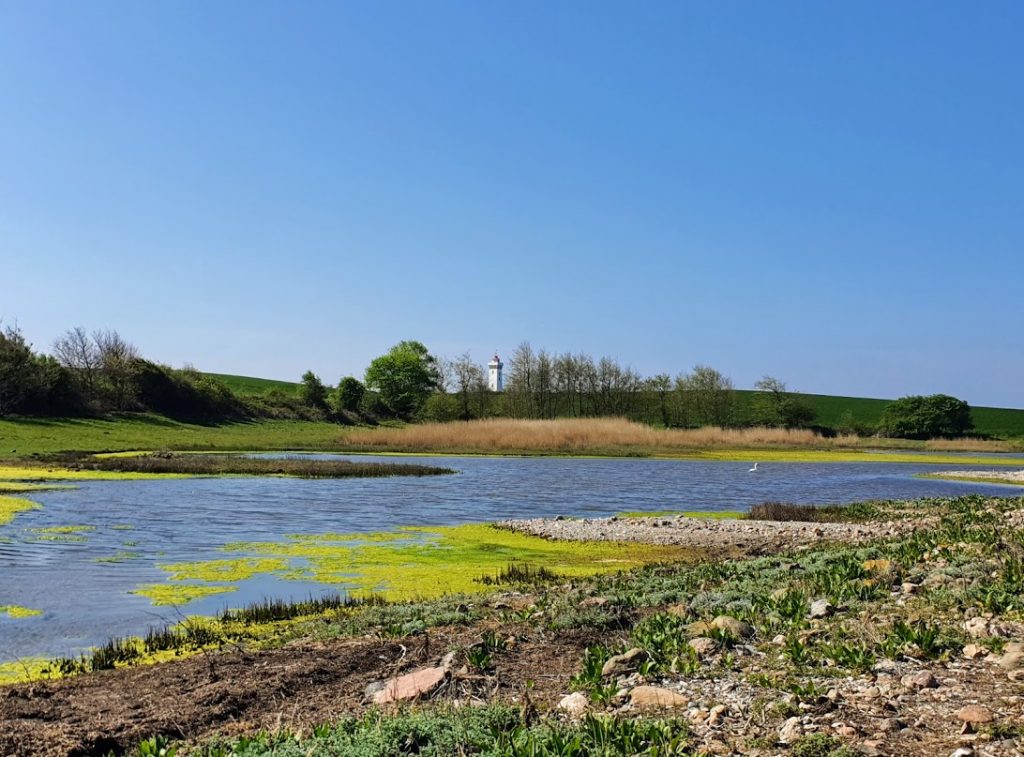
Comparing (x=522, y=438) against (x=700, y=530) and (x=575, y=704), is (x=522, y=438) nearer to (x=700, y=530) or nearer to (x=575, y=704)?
(x=700, y=530)

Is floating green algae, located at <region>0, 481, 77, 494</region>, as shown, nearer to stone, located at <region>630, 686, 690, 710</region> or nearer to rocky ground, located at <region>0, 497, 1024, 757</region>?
rocky ground, located at <region>0, 497, 1024, 757</region>

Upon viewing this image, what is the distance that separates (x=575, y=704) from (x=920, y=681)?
246 centimetres

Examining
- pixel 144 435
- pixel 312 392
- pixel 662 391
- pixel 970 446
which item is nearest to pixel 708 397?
pixel 662 391

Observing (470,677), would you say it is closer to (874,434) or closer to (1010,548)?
(1010,548)

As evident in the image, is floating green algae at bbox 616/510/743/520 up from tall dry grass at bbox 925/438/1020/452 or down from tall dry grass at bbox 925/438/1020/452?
down

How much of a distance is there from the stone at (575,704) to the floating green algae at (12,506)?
19221mm

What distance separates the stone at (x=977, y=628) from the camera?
709 centimetres

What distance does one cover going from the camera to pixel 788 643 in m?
7.34

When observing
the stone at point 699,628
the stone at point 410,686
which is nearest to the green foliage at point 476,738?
the stone at point 410,686

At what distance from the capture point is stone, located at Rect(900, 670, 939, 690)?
6094 millimetres

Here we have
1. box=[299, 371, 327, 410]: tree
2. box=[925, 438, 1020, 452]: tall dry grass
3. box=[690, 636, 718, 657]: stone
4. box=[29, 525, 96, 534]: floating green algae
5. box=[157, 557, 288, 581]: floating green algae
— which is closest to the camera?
box=[690, 636, 718, 657]: stone

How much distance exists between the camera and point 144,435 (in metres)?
56.9

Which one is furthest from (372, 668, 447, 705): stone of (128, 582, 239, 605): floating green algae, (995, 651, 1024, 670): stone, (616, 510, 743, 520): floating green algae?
(616, 510, 743, 520): floating green algae

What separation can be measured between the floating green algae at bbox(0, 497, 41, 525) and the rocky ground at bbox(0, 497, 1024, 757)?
1502 centimetres
